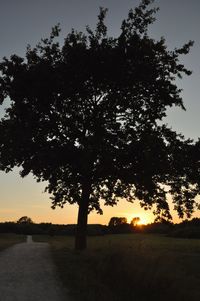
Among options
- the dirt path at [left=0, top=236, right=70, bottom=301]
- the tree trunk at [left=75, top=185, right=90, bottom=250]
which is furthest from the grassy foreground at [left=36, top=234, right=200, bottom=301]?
the tree trunk at [left=75, top=185, right=90, bottom=250]

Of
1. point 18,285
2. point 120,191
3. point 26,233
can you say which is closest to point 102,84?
point 120,191

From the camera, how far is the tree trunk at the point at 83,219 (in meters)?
30.0

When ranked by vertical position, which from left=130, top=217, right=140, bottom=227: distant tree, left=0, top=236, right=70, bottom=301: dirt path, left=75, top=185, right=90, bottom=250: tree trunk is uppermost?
left=130, top=217, right=140, bottom=227: distant tree

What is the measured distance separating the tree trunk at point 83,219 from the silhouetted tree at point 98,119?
71mm

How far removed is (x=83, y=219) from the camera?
30.3 m

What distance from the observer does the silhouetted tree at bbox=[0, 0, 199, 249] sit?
28594mm

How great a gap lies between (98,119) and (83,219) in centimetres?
720

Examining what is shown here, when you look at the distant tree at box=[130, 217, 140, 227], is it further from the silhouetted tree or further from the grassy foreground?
the grassy foreground

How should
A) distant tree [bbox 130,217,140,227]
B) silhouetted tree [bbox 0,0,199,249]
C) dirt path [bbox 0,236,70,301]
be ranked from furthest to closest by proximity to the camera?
1. distant tree [bbox 130,217,140,227]
2. silhouetted tree [bbox 0,0,199,249]
3. dirt path [bbox 0,236,70,301]

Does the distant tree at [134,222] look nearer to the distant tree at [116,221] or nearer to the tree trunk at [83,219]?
the distant tree at [116,221]

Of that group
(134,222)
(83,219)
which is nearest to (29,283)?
(83,219)

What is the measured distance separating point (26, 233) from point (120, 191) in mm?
49740

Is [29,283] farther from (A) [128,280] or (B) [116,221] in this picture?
(B) [116,221]

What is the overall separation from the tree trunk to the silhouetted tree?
0.23 ft
